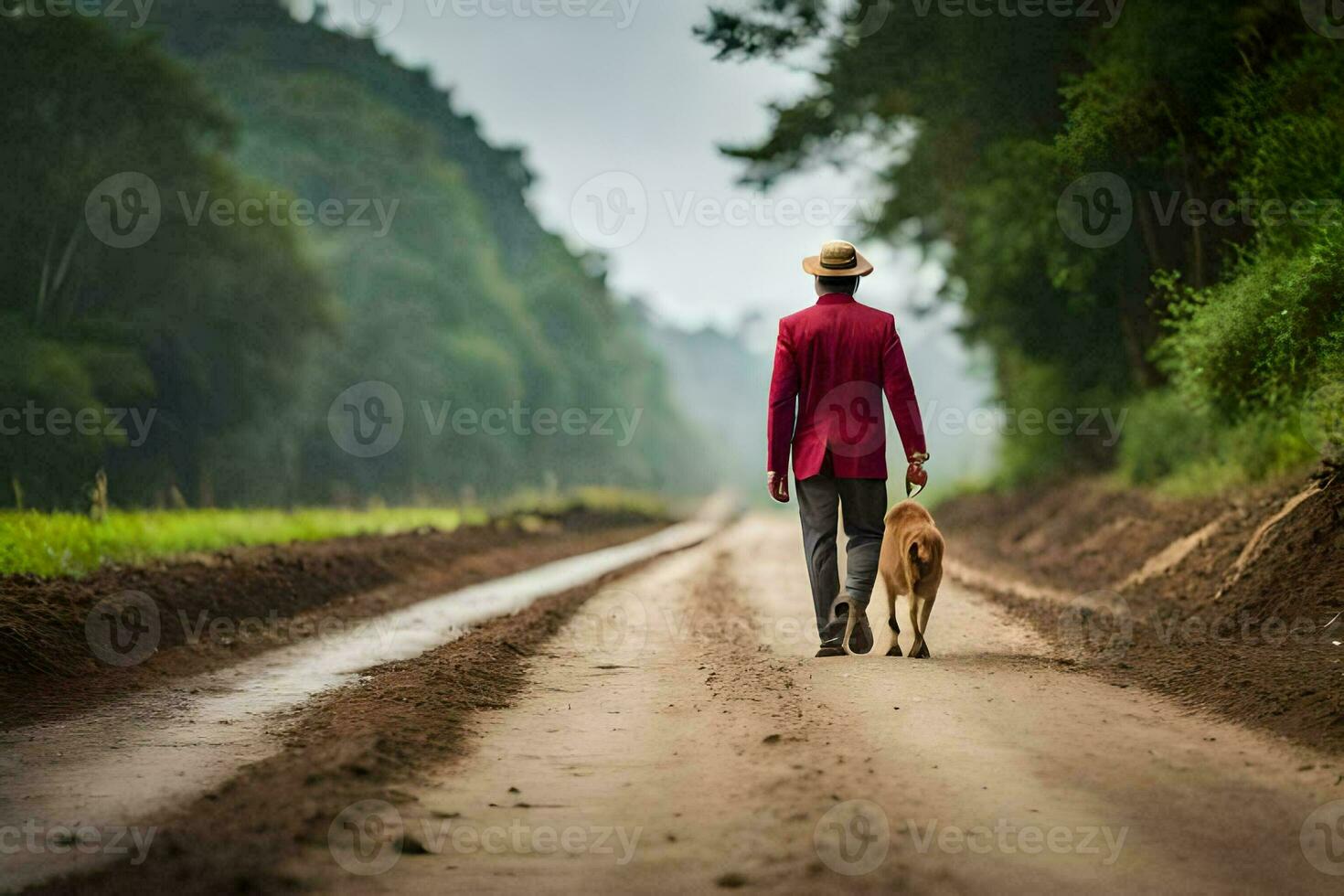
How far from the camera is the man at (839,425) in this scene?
7.86 meters

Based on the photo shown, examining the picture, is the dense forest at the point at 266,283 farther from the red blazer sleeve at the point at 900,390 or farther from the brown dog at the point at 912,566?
the red blazer sleeve at the point at 900,390

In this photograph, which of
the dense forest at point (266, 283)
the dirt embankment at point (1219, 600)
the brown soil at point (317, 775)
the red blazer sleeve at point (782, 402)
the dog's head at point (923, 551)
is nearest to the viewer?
the brown soil at point (317, 775)

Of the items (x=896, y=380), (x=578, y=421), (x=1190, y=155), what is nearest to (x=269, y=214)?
(x=1190, y=155)

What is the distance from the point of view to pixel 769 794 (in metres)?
4.55

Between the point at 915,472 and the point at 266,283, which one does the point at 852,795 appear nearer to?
the point at 915,472

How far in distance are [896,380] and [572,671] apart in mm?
3126

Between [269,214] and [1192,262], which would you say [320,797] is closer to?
[1192,262]

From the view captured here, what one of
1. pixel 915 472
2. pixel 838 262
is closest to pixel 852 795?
pixel 915 472

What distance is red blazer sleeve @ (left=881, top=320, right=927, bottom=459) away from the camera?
7.88 m

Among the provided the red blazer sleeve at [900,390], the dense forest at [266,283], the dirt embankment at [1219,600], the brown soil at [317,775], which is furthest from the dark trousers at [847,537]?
the dense forest at [266,283]

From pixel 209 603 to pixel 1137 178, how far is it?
1196 cm

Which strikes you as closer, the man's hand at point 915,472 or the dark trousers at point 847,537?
the man's hand at point 915,472

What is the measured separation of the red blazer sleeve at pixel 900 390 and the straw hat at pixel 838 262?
448mm

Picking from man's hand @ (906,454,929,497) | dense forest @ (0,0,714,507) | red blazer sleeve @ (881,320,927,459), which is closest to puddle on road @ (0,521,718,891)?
man's hand @ (906,454,929,497)
